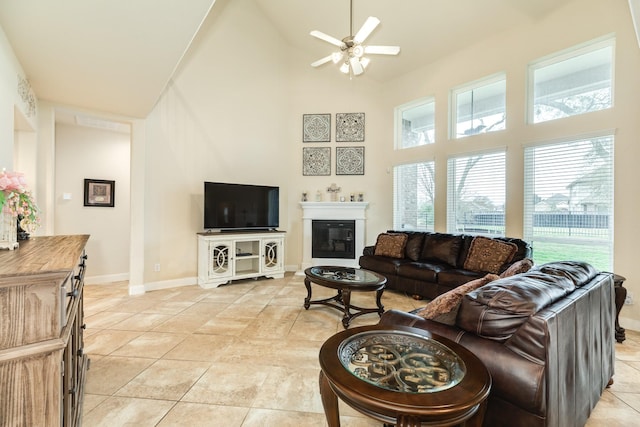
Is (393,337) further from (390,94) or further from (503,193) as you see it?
(390,94)

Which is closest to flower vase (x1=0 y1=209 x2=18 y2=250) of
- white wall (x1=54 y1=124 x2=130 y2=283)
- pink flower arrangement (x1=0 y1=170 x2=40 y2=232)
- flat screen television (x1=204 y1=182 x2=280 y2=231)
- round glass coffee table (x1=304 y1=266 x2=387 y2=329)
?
pink flower arrangement (x1=0 y1=170 x2=40 y2=232)

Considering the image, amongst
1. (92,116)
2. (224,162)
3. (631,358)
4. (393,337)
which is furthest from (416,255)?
(92,116)

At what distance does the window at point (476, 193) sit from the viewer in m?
4.24

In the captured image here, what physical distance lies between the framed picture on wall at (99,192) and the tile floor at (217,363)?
165 centimetres

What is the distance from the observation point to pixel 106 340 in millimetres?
2686

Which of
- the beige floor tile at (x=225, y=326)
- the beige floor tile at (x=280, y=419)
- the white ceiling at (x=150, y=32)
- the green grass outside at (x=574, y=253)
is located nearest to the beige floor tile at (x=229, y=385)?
the beige floor tile at (x=280, y=419)

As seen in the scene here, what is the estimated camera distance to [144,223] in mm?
4297

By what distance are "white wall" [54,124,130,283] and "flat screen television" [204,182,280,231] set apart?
1648mm

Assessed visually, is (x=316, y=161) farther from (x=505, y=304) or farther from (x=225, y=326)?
(x=505, y=304)

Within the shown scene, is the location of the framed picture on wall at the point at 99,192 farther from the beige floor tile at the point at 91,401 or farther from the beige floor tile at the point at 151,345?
the beige floor tile at the point at 91,401

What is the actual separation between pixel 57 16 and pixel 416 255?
4.62 m

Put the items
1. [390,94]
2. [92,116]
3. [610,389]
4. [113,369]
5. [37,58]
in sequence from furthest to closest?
[390,94] → [92,116] → [37,58] → [113,369] → [610,389]

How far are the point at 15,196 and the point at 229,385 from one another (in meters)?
1.68

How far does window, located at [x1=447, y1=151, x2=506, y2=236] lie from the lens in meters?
4.24
